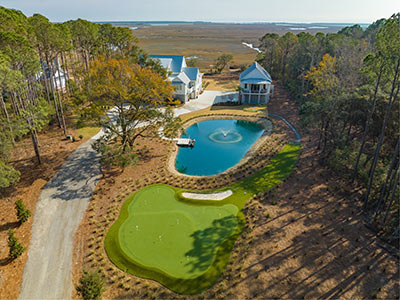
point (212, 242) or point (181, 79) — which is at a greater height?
point (181, 79)

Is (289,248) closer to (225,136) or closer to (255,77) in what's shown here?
(225,136)

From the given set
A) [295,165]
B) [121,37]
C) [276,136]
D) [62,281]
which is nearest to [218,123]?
[276,136]

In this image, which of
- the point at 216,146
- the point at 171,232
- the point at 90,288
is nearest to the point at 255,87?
the point at 216,146

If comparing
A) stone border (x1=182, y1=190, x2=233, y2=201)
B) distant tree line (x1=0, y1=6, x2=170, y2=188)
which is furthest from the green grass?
distant tree line (x1=0, y1=6, x2=170, y2=188)

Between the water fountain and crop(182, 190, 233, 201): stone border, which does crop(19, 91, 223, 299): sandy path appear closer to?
crop(182, 190, 233, 201): stone border

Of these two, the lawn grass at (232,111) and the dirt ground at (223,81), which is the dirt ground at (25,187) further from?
the dirt ground at (223,81)

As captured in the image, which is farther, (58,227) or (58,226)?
(58,226)

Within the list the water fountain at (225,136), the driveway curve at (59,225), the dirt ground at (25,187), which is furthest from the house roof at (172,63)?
the driveway curve at (59,225)
